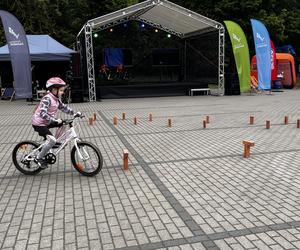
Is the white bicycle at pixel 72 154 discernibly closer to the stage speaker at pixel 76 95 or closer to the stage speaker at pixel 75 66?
the stage speaker at pixel 76 95

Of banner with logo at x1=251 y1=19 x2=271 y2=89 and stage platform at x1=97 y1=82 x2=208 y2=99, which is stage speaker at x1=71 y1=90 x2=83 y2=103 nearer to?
stage platform at x1=97 y1=82 x2=208 y2=99

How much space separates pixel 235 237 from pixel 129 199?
5.56 ft

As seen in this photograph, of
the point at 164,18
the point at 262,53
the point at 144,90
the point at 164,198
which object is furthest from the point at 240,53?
the point at 164,198

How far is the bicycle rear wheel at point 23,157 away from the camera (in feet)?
20.8

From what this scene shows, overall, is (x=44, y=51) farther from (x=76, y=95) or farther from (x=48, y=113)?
(x=48, y=113)

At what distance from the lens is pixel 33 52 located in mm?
20828

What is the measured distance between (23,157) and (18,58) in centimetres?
1164

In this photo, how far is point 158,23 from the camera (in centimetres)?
2442

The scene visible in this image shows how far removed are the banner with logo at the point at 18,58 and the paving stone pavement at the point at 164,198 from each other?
759 cm

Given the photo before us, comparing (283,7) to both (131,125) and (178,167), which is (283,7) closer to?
(131,125)

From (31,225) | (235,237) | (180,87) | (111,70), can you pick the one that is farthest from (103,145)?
(111,70)

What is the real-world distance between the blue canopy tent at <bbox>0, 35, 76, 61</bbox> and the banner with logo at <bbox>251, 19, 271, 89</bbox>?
10081 millimetres

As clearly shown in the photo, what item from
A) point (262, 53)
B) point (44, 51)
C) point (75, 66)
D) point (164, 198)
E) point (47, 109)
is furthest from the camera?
point (44, 51)

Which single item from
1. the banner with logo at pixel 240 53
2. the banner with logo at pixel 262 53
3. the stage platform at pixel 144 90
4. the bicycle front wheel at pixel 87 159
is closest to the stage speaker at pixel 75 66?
the stage platform at pixel 144 90
